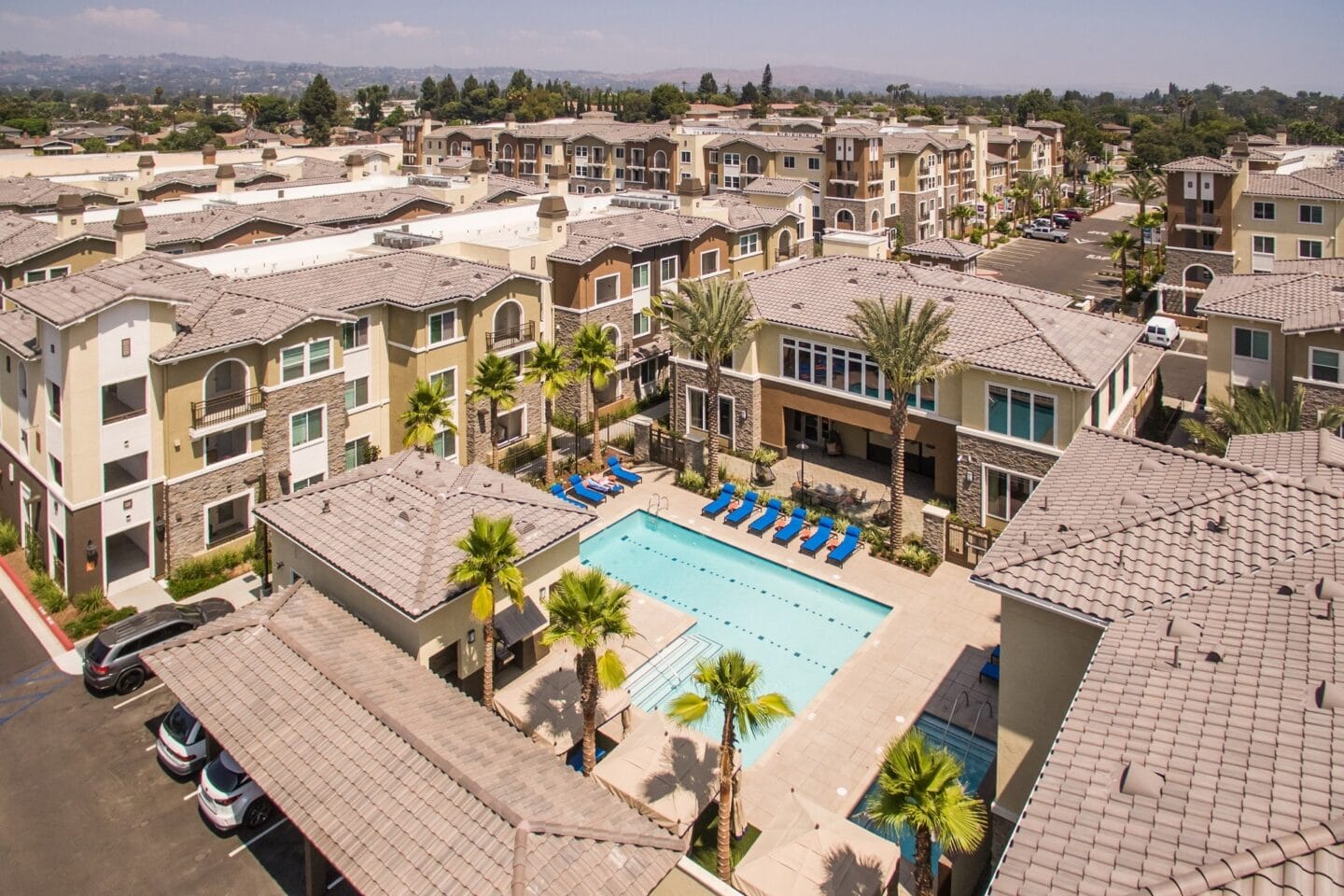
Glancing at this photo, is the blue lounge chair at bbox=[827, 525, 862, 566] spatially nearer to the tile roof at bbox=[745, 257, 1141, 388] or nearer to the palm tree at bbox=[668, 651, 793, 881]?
the tile roof at bbox=[745, 257, 1141, 388]

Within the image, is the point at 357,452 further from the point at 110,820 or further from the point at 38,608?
the point at 110,820

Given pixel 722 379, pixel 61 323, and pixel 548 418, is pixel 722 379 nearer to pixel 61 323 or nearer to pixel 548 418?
pixel 548 418

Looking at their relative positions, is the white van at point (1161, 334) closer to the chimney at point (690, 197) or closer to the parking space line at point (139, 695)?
the chimney at point (690, 197)

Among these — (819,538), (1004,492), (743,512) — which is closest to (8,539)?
(743,512)

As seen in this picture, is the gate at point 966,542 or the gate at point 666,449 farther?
the gate at point 666,449

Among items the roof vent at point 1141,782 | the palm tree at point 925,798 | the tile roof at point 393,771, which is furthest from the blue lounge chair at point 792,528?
the roof vent at point 1141,782

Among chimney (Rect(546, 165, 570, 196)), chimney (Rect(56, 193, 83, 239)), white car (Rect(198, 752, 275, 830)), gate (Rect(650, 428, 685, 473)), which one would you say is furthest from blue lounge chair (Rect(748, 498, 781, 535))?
chimney (Rect(56, 193, 83, 239))
